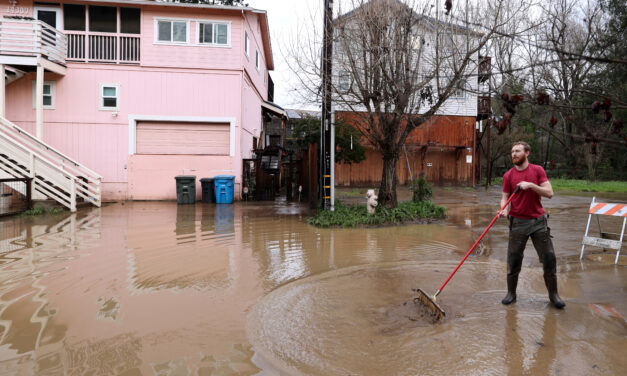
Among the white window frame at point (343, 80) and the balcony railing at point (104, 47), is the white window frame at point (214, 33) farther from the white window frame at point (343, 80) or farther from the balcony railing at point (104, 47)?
the white window frame at point (343, 80)

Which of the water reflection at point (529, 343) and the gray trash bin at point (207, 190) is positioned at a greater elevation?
the gray trash bin at point (207, 190)

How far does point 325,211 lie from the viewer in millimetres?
11742

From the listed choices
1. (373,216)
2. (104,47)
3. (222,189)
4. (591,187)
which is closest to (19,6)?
(104,47)

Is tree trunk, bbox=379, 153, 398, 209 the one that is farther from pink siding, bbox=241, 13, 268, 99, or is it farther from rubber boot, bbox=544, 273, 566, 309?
pink siding, bbox=241, 13, 268, 99

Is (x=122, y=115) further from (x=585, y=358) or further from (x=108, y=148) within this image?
(x=585, y=358)

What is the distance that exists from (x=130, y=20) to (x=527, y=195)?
17.8 meters

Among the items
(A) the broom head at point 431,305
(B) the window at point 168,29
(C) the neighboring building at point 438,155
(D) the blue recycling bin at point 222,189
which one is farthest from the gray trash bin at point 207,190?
(A) the broom head at point 431,305

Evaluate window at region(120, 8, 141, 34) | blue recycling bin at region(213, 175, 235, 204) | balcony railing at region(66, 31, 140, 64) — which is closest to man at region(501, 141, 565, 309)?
blue recycling bin at region(213, 175, 235, 204)

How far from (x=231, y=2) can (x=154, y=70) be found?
57.6 ft

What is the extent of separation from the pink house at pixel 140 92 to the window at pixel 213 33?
4 centimetres

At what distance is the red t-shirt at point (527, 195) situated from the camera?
4.95 metres

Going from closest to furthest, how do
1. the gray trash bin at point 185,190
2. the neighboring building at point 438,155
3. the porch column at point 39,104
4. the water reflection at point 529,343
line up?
the water reflection at point 529,343 → the porch column at point 39,104 → the gray trash bin at point 185,190 → the neighboring building at point 438,155

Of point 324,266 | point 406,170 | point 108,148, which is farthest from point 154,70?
point 406,170

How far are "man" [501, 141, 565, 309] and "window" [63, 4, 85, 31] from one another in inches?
735
